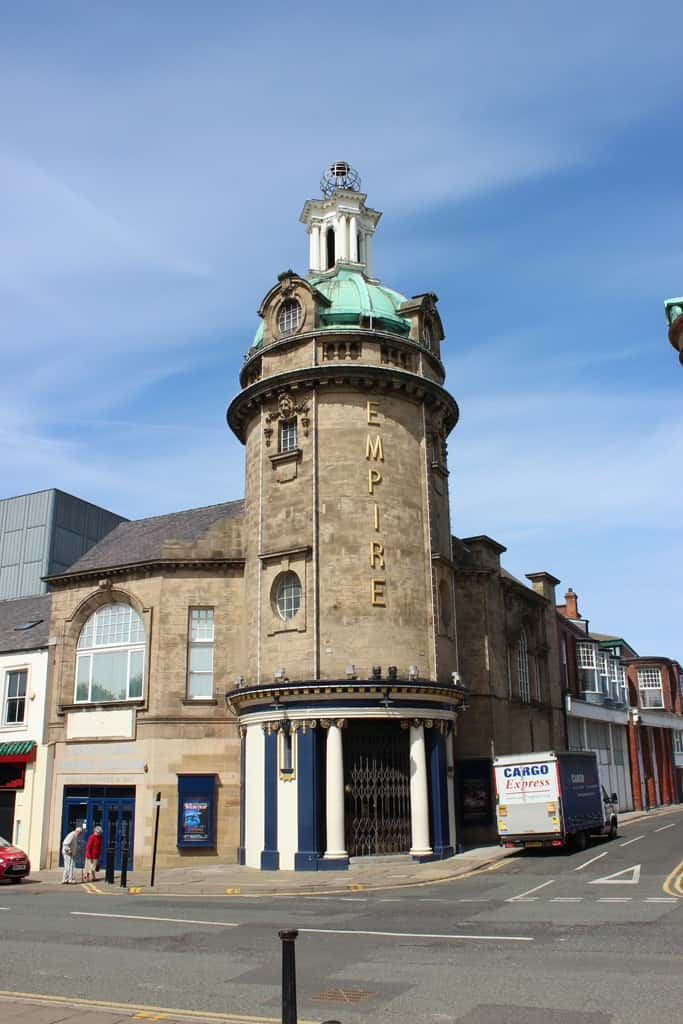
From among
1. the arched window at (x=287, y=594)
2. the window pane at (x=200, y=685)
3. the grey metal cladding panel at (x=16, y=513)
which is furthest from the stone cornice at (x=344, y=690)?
the grey metal cladding panel at (x=16, y=513)

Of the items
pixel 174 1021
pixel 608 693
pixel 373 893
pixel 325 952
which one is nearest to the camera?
pixel 174 1021

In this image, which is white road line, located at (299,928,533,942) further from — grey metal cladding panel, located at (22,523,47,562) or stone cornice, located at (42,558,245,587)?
grey metal cladding panel, located at (22,523,47,562)

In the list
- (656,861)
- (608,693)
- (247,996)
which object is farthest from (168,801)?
(608,693)

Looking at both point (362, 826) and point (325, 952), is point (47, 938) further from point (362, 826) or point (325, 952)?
point (362, 826)

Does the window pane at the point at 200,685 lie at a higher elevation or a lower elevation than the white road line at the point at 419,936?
higher

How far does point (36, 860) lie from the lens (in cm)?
3353

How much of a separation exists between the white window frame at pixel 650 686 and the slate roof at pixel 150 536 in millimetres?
41424

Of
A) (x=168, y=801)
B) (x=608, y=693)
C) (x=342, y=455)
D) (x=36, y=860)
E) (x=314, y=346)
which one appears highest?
(x=314, y=346)

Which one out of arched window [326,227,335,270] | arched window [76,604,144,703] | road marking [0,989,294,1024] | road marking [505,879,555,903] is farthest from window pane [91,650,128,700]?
road marking [0,989,294,1024]

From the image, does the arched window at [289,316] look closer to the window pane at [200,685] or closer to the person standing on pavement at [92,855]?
the window pane at [200,685]

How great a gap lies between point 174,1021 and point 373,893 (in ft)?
44.3

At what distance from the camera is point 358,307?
1321 inches

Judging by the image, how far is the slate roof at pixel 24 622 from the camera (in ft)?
123

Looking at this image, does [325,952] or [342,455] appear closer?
[325,952]
